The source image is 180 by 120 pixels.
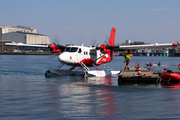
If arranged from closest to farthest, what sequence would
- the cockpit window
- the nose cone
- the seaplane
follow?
the nose cone → the seaplane → the cockpit window

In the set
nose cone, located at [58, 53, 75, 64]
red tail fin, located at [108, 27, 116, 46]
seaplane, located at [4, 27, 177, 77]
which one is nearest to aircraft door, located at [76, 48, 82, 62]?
seaplane, located at [4, 27, 177, 77]

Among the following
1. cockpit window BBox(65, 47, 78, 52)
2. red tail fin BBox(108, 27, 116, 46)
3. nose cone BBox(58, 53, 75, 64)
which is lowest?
nose cone BBox(58, 53, 75, 64)

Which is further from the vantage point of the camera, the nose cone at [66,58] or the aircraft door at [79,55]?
the aircraft door at [79,55]

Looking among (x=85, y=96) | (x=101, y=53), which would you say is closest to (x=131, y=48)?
(x=101, y=53)

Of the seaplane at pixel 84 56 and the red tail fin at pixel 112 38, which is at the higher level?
the red tail fin at pixel 112 38

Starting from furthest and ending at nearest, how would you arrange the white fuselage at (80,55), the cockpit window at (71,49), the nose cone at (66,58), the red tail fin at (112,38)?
the red tail fin at (112,38) < the cockpit window at (71,49) < the white fuselage at (80,55) < the nose cone at (66,58)

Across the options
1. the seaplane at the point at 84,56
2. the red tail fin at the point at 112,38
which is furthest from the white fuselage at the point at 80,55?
the red tail fin at the point at 112,38

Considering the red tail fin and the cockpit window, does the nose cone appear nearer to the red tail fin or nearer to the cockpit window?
the cockpit window

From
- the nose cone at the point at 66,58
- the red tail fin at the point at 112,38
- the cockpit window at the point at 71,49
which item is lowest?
the nose cone at the point at 66,58

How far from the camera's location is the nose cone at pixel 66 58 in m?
26.6

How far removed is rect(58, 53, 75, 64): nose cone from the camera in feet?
87.2

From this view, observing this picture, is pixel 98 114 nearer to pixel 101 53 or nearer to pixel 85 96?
pixel 85 96

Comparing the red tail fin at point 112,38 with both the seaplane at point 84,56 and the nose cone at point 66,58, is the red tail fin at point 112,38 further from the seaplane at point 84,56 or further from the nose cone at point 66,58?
the nose cone at point 66,58

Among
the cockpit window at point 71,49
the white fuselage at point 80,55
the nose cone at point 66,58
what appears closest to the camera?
the nose cone at point 66,58
